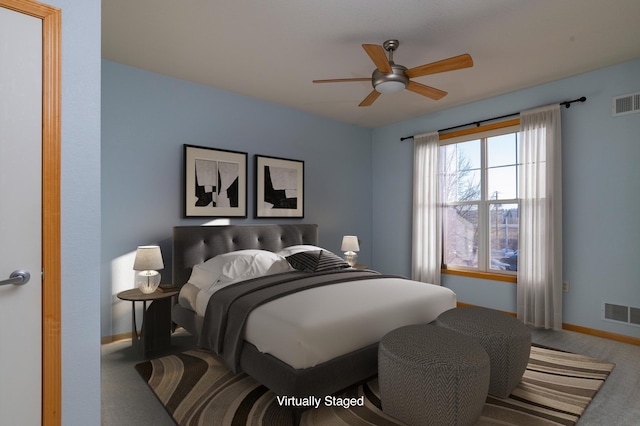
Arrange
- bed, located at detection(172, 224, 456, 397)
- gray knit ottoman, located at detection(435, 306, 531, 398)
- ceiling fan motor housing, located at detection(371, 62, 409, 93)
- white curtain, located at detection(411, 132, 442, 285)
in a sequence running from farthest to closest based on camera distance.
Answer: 1. white curtain, located at detection(411, 132, 442, 285)
2. ceiling fan motor housing, located at detection(371, 62, 409, 93)
3. gray knit ottoman, located at detection(435, 306, 531, 398)
4. bed, located at detection(172, 224, 456, 397)

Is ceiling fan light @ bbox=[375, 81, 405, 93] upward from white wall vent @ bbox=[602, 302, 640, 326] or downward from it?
upward

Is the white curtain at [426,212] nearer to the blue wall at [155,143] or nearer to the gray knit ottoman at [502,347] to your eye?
the blue wall at [155,143]

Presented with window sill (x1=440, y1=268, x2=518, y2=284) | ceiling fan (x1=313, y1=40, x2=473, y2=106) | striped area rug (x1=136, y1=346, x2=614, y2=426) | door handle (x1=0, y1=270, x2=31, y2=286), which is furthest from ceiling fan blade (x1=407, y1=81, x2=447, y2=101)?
door handle (x1=0, y1=270, x2=31, y2=286)

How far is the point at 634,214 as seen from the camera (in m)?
3.23

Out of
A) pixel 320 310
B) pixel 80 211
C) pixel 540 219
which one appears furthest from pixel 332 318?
pixel 540 219

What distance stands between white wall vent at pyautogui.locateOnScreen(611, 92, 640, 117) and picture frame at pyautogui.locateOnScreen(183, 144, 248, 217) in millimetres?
3823

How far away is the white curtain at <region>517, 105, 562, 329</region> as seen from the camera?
11.8 ft

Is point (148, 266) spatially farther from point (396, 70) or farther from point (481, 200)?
point (481, 200)

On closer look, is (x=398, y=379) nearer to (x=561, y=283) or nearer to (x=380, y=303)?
(x=380, y=303)

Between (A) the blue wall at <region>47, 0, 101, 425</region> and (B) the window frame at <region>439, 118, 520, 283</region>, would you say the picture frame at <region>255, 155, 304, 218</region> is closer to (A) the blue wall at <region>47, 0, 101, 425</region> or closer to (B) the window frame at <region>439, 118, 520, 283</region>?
(B) the window frame at <region>439, 118, 520, 283</region>

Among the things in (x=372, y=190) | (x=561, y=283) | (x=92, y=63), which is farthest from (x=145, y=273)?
(x=561, y=283)

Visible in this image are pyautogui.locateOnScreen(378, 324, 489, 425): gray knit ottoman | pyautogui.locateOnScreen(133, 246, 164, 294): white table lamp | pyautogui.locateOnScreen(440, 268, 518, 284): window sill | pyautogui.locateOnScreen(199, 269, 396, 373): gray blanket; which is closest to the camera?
pyautogui.locateOnScreen(378, 324, 489, 425): gray knit ottoman

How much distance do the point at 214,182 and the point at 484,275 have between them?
343cm

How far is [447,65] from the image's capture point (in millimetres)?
2391
